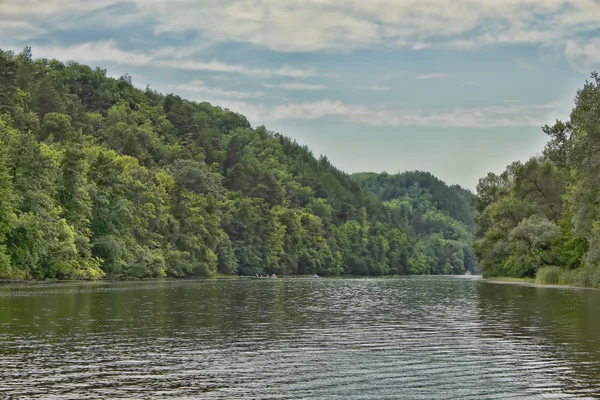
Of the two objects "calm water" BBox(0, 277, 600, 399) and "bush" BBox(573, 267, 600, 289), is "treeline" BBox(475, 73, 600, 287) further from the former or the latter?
"calm water" BBox(0, 277, 600, 399)

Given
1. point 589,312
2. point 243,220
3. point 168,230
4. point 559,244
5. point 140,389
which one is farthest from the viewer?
point 243,220

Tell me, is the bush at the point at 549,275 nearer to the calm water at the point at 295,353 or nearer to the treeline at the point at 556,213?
the treeline at the point at 556,213

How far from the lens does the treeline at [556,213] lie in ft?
262

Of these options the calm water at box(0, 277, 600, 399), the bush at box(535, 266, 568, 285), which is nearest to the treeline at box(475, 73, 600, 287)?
the bush at box(535, 266, 568, 285)

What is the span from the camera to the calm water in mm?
23094

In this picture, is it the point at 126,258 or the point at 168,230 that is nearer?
the point at 126,258

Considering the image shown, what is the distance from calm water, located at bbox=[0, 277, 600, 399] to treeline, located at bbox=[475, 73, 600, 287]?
33.0 meters

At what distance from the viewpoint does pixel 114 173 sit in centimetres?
12769

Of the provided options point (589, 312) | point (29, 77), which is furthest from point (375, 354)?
point (29, 77)

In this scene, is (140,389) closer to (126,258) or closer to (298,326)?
(298,326)

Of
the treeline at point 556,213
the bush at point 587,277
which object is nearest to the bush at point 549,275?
the treeline at point 556,213

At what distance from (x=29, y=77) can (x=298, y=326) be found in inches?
6648

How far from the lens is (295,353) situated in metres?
30.1

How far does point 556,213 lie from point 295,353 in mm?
94414
